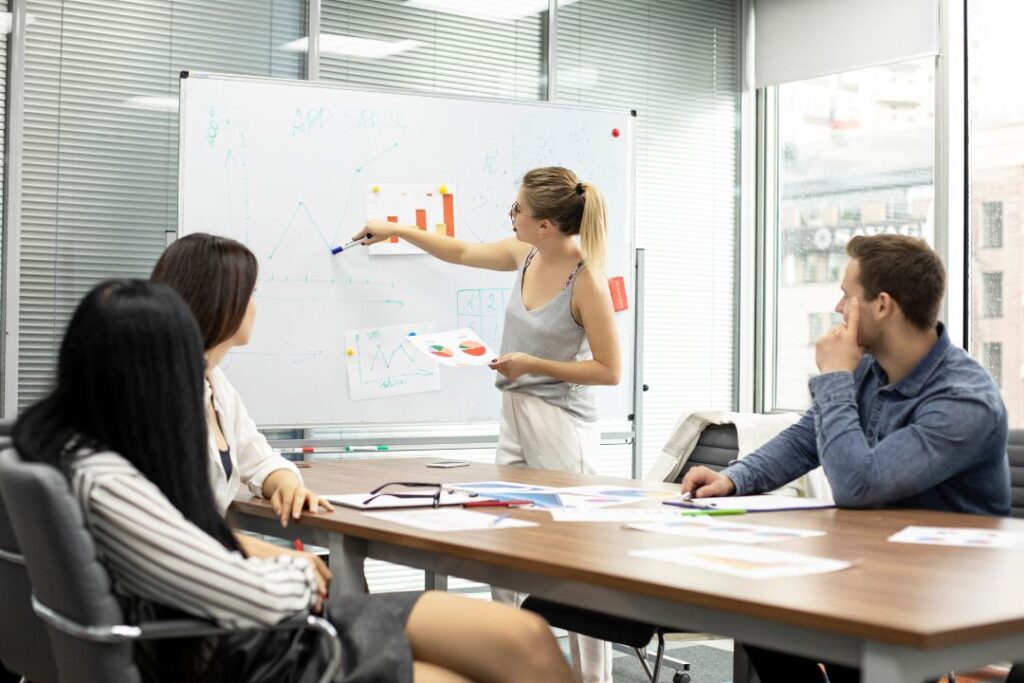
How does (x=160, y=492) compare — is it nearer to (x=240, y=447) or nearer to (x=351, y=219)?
(x=240, y=447)

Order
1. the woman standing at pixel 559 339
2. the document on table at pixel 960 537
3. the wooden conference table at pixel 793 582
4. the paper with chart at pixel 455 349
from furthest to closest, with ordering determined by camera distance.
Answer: the paper with chart at pixel 455 349 < the woman standing at pixel 559 339 < the document on table at pixel 960 537 < the wooden conference table at pixel 793 582

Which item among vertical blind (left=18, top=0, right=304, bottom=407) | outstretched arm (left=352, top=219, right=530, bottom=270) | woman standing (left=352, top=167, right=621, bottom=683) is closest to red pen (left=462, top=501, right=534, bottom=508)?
woman standing (left=352, top=167, right=621, bottom=683)

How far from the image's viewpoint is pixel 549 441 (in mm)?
3227

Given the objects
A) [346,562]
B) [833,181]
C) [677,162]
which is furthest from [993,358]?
[346,562]

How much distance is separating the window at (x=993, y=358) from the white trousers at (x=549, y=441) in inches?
80.6

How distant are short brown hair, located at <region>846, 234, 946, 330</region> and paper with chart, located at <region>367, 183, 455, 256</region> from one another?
6.84 ft

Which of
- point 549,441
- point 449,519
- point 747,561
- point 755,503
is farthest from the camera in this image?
point 549,441

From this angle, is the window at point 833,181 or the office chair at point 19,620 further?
the window at point 833,181

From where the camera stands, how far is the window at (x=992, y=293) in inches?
180

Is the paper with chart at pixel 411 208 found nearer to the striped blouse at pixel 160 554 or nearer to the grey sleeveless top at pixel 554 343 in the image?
the grey sleeveless top at pixel 554 343

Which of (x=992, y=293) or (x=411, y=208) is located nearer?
(x=411, y=208)

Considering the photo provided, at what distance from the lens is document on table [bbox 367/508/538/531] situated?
6.41 feet

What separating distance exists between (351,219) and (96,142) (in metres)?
0.92

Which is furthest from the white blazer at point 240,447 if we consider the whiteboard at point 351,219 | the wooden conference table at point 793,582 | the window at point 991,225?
the window at point 991,225
